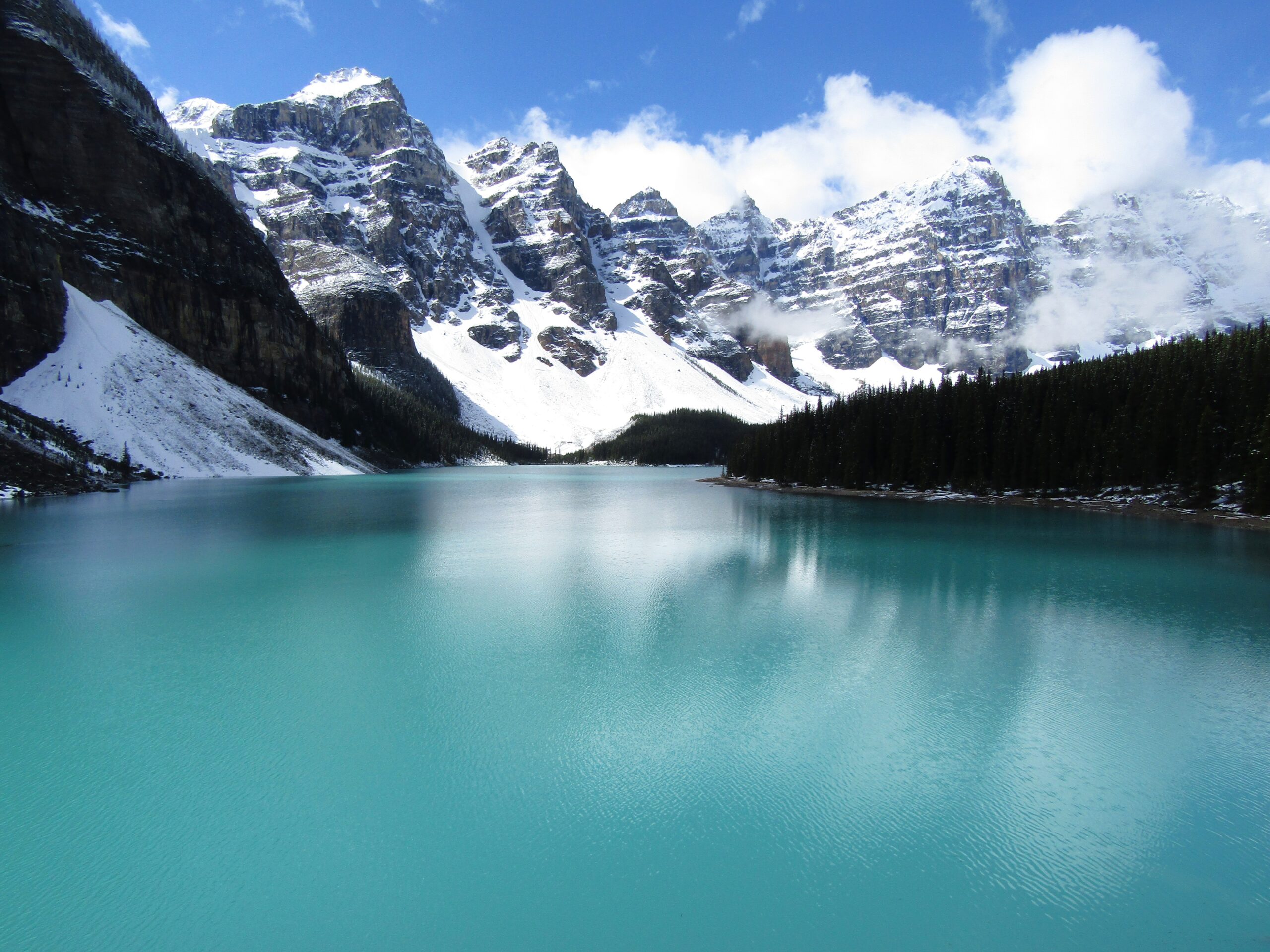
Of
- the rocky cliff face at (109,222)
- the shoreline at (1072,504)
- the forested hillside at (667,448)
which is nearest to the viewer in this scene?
the shoreline at (1072,504)

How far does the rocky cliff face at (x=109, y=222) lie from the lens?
62.4 m

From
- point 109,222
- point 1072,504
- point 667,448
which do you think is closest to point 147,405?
point 109,222

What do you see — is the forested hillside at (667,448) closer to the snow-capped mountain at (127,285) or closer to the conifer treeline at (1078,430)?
the snow-capped mountain at (127,285)

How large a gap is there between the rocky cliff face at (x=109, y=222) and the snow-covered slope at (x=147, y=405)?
2409 millimetres

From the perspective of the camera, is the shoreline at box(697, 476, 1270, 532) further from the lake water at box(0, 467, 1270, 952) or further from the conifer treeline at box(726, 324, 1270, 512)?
the lake water at box(0, 467, 1270, 952)

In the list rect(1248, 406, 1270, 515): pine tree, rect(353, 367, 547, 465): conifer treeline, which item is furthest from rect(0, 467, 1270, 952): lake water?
rect(353, 367, 547, 465): conifer treeline

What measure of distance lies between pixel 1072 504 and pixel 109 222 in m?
105

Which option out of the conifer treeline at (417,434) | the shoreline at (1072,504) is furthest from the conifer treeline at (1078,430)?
the conifer treeline at (417,434)

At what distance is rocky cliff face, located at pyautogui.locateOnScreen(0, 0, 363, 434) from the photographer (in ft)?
205

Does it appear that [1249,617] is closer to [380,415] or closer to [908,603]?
[908,603]

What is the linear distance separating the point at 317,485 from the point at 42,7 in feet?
248

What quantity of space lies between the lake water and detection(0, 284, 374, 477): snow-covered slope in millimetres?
→ 49278

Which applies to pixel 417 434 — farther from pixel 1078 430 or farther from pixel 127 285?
pixel 1078 430

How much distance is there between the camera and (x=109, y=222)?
78.6 metres
